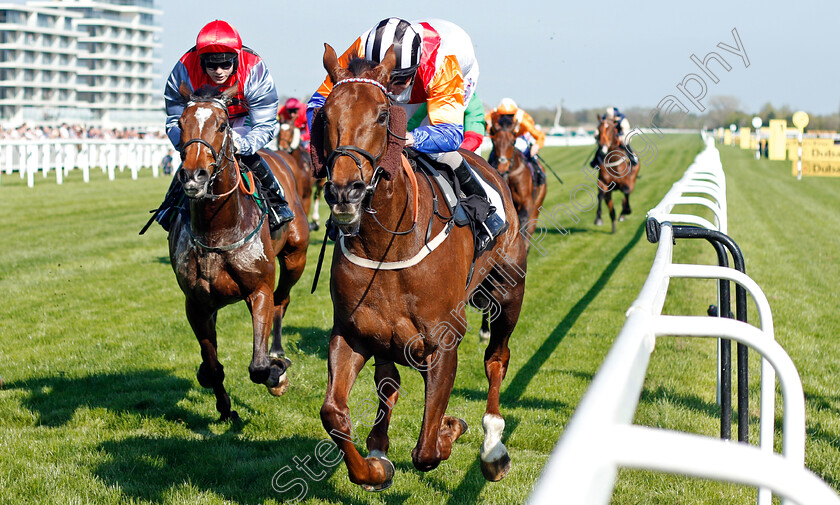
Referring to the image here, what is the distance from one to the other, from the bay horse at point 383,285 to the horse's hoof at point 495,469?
37 cm

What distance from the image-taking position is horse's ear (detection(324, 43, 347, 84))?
2.98 m

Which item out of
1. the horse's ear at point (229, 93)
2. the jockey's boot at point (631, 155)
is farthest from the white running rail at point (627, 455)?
the jockey's boot at point (631, 155)

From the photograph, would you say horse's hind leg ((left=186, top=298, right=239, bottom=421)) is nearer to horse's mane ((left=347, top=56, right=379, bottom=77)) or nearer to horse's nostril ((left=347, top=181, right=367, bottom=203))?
horse's mane ((left=347, top=56, right=379, bottom=77))

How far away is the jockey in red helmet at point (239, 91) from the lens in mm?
4602

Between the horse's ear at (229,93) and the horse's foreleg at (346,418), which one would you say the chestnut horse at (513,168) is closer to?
the horse's ear at (229,93)

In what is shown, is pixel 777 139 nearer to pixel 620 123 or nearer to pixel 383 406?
pixel 620 123

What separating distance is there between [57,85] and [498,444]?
10303cm

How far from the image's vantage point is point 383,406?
3.53m

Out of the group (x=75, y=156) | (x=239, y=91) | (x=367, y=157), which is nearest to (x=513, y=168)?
(x=239, y=91)

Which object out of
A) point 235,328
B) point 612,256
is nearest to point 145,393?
point 235,328

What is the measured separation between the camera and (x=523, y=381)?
563 cm

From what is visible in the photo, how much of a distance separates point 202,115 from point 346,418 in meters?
1.98

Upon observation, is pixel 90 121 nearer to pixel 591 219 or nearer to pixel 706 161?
pixel 591 219

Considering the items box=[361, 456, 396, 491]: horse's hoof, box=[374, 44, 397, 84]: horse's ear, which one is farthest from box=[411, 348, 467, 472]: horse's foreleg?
box=[374, 44, 397, 84]: horse's ear
